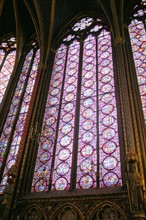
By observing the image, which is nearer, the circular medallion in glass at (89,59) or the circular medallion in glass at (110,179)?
the circular medallion in glass at (110,179)

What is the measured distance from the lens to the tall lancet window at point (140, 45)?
9.90 meters

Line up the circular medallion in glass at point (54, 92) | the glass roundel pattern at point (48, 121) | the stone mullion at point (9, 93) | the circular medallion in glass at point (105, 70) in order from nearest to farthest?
the glass roundel pattern at point (48, 121) < the circular medallion in glass at point (105, 70) < the circular medallion in glass at point (54, 92) < the stone mullion at point (9, 93)

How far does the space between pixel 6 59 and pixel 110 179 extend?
10134mm

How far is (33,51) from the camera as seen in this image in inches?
575

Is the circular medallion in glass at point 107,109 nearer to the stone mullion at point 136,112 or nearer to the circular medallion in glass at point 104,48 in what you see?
the stone mullion at point 136,112

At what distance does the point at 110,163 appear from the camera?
27.6 ft

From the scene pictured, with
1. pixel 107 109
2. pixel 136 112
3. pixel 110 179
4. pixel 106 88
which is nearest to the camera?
pixel 110 179

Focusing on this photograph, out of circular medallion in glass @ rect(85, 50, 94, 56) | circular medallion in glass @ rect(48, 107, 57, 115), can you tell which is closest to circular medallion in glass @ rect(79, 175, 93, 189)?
circular medallion in glass @ rect(48, 107, 57, 115)

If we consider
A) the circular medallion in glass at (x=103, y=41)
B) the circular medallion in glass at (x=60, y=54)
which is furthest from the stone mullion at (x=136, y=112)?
the circular medallion in glass at (x=60, y=54)

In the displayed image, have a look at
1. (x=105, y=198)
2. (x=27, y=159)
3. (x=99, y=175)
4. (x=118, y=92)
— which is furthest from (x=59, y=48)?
A: (x=105, y=198)

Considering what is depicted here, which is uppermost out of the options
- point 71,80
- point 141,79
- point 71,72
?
point 71,72

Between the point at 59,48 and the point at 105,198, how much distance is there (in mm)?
8966

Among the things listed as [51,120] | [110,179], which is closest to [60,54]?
[51,120]

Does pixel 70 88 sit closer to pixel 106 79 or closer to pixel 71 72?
pixel 71 72
